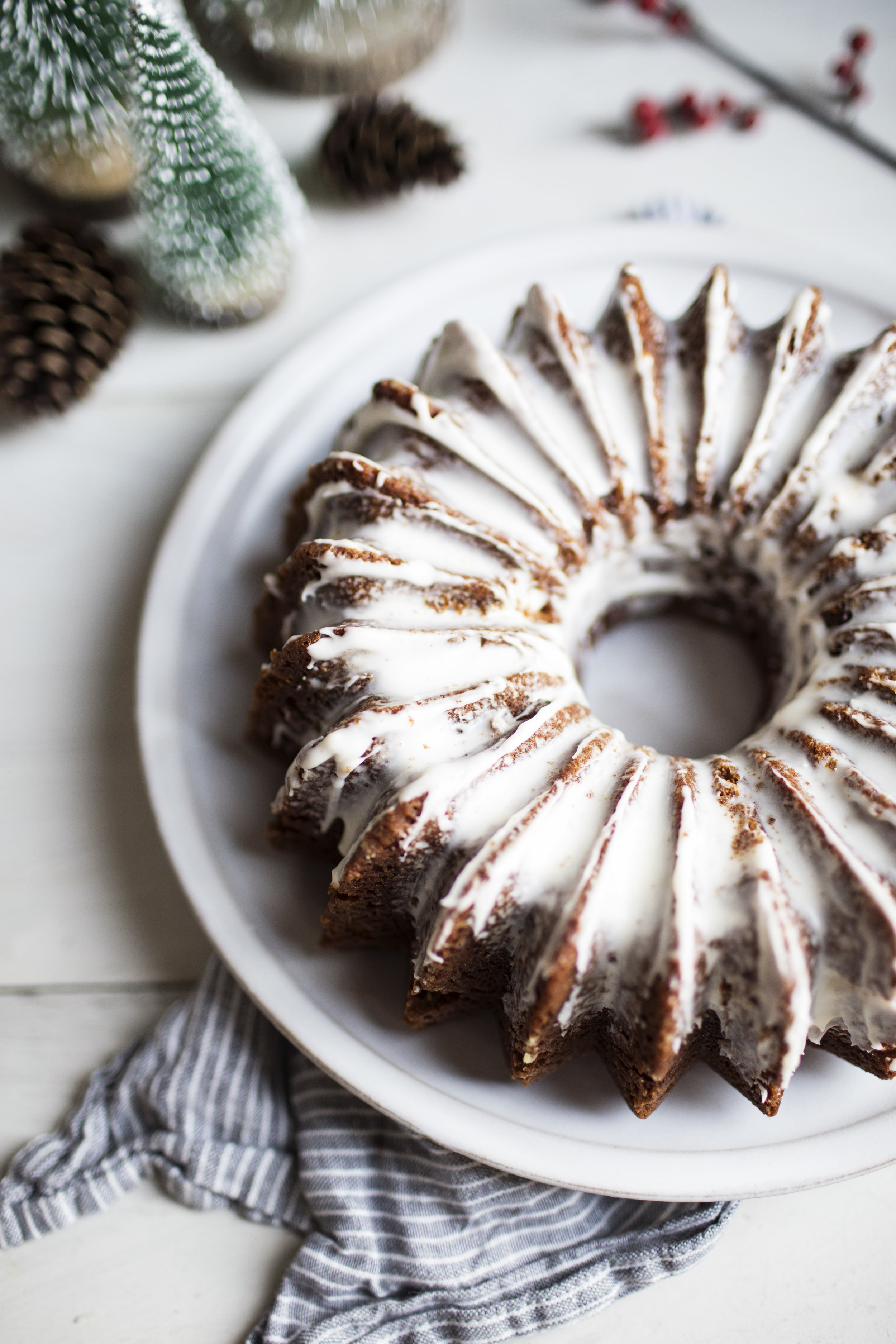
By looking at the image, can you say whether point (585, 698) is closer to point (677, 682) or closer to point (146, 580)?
point (677, 682)

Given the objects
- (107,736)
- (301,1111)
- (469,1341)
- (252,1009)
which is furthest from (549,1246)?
(107,736)

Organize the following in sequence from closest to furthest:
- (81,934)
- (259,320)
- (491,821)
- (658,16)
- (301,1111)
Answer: (491,821) → (301,1111) → (81,934) → (259,320) → (658,16)

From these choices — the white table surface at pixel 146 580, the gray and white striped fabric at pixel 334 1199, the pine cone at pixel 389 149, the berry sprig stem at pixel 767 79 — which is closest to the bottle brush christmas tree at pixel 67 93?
the white table surface at pixel 146 580

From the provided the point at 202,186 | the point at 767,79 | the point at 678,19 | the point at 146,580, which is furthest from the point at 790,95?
the point at 146,580

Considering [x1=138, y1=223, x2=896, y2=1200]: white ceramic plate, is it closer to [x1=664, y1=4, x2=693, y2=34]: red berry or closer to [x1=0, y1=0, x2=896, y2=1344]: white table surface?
[x1=0, y1=0, x2=896, y2=1344]: white table surface

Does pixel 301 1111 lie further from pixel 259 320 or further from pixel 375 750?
pixel 259 320
